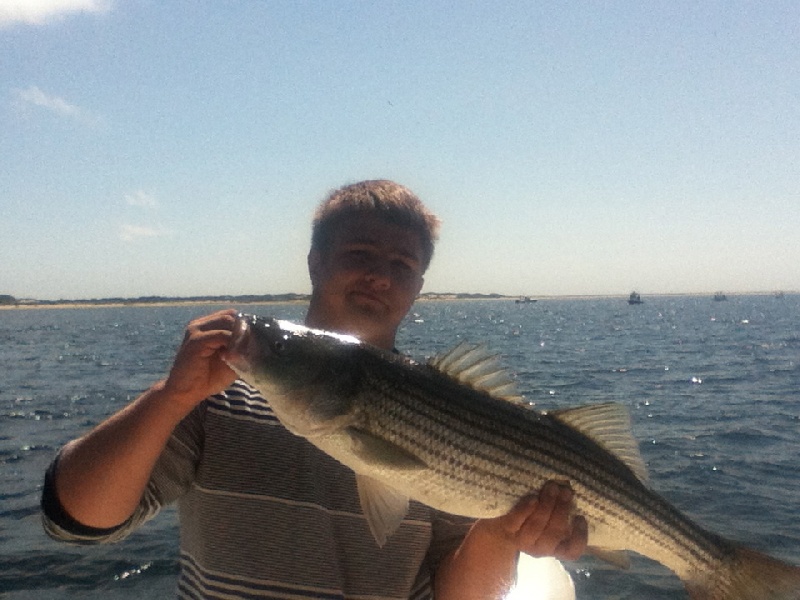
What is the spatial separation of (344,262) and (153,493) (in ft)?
5.54

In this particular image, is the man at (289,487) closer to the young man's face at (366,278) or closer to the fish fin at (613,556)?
the young man's face at (366,278)

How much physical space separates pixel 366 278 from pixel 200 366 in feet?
4.19

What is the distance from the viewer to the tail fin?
162 inches

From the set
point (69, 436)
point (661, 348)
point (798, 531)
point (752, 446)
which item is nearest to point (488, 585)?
point (798, 531)

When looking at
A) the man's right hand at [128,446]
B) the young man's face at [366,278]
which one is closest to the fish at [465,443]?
the man's right hand at [128,446]

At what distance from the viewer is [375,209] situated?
13.6 feet

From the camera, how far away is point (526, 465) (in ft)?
12.4

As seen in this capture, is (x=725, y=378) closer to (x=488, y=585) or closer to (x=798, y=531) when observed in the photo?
(x=798, y=531)

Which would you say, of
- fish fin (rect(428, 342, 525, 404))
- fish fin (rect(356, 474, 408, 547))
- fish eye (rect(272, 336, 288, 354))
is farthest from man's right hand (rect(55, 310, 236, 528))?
fish fin (rect(428, 342, 525, 404))

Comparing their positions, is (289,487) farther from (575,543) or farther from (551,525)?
(575,543)

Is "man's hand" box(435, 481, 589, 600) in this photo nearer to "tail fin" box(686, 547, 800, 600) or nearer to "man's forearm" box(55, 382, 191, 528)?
"tail fin" box(686, 547, 800, 600)

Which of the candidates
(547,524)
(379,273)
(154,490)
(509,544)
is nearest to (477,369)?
(379,273)

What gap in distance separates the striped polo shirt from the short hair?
1162 millimetres

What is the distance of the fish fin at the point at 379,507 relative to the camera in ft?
11.1
